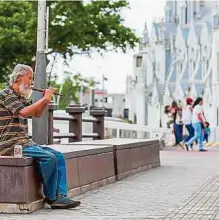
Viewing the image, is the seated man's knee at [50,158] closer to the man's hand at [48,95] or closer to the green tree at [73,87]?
the man's hand at [48,95]

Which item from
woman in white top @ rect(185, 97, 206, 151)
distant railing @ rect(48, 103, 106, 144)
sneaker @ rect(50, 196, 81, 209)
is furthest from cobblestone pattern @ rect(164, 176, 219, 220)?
woman in white top @ rect(185, 97, 206, 151)

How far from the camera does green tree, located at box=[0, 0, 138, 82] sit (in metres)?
33.7

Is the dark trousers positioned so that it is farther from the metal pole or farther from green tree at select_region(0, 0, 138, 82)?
the metal pole

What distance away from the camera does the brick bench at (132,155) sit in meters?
13.1

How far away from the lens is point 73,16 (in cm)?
3372

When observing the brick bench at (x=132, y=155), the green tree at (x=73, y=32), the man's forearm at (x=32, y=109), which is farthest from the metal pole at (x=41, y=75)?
the green tree at (x=73, y=32)

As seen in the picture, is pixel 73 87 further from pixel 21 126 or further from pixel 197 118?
pixel 21 126

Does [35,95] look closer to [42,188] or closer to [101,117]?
[42,188]

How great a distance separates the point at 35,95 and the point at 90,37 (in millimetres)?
20258

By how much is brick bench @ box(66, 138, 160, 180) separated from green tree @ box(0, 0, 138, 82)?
17.6m

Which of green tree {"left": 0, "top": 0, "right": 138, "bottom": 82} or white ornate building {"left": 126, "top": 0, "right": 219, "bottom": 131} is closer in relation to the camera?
green tree {"left": 0, "top": 0, "right": 138, "bottom": 82}

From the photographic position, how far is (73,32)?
3353cm

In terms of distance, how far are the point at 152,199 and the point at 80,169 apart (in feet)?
3.51

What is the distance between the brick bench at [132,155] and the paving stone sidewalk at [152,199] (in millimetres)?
196
